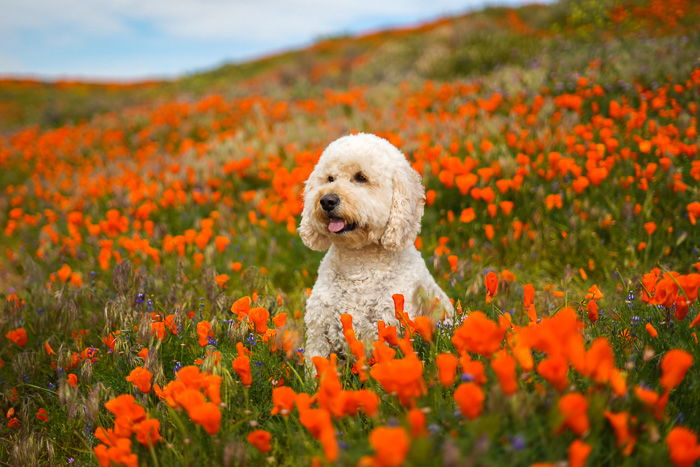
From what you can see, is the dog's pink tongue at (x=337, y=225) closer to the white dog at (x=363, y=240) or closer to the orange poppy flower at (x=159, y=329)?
the white dog at (x=363, y=240)

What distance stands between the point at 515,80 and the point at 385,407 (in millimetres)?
7951

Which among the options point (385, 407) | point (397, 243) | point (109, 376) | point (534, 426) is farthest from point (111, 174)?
point (534, 426)

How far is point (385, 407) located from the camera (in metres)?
1.90

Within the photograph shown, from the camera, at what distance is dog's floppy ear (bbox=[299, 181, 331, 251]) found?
10.1ft

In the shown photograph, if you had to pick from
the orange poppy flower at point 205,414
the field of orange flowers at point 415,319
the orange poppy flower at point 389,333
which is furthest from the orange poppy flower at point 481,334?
the orange poppy flower at point 205,414

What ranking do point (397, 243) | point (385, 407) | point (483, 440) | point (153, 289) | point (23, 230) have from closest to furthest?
1. point (483, 440)
2. point (385, 407)
3. point (397, 243)
4. point (153, 289)
5. point (23, 230)

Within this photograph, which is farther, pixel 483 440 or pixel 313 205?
pixel 313 205

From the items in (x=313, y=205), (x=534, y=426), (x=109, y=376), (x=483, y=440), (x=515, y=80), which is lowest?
(x=109, y=376)

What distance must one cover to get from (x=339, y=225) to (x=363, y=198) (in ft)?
0.78

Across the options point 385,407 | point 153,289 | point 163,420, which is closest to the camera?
point 385,407

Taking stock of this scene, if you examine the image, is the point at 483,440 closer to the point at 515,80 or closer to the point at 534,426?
the point at 534,426

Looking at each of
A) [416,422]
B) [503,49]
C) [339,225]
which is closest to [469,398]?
[416,422]

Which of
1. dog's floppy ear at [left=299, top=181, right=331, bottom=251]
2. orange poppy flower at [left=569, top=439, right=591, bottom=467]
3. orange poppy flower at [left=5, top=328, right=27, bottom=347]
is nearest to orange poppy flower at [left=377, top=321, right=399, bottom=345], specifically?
orange poppy flower at [left=569, top=439, right=591, bottom=467]

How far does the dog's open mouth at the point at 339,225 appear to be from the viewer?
9.35ft
